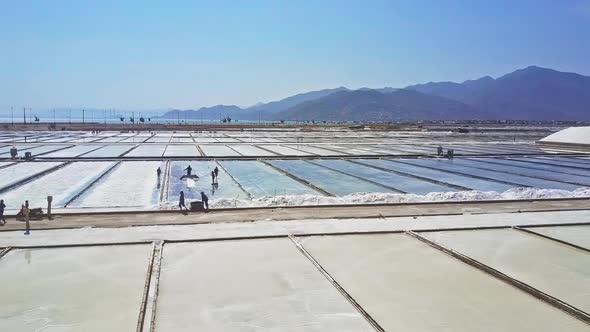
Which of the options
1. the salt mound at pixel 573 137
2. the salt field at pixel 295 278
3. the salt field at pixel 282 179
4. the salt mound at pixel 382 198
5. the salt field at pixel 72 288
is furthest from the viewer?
the salt mound at pixel 573 137

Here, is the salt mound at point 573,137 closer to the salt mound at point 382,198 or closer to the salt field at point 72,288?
the salt mound at point 382,198

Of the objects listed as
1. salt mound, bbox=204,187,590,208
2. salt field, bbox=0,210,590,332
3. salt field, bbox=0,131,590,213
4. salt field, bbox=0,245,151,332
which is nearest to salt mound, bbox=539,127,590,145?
salt field, bbox=0,131,590,213

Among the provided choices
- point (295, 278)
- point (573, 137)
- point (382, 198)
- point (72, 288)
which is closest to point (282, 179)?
point (382, 198)

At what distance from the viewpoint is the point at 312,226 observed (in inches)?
437

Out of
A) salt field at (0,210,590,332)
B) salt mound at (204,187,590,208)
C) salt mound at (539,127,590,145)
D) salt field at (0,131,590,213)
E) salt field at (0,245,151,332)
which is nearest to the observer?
salt field at (0,245,151,332)

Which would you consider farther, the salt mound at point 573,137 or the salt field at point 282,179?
the salt mound at point 573,137

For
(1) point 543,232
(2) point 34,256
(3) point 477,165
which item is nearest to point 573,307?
(1) point 543,232

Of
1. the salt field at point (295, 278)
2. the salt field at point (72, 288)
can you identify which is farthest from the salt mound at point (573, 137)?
the salt field at point (72, 288)

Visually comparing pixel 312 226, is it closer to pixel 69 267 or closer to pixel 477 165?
pixel 69 267

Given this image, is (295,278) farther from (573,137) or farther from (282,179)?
(573,137)

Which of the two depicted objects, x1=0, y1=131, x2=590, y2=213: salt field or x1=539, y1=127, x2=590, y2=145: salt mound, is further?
x1=539, y1=127, x2=590, y2=145: salt mound

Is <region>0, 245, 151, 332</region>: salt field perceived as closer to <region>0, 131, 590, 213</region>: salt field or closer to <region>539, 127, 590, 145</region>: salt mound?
<region>0, 131, 590, 213</region>: salt field

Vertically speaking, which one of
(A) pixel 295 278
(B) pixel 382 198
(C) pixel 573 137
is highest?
(C) pixel 573 137

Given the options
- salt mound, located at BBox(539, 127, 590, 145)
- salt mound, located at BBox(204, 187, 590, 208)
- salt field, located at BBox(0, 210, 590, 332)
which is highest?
salt mound, located at BBox(539, 127, 590, 145)
